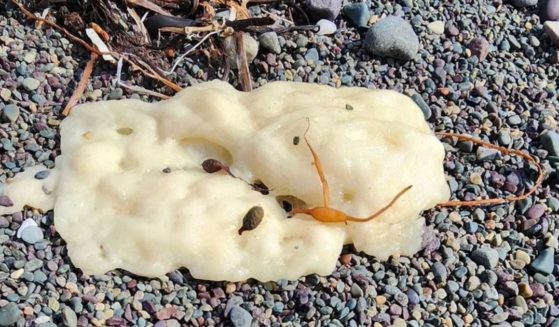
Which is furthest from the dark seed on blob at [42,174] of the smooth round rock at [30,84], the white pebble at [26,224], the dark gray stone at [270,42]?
the dark gray stone at [270,42]

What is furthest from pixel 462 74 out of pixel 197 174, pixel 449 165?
pixel 197 174

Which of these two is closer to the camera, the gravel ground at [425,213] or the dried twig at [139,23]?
the gravel ground at [425,213]

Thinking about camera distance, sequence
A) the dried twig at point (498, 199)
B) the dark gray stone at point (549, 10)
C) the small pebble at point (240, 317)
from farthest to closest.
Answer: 1. the dark gray stone at point (549, 10)
2. the dried twig at point (498, 199)
3. the small pebble at point (240, 317)

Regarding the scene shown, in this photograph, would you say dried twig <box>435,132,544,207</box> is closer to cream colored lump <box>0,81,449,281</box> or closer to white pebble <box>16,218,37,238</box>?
cream colored lump <box>0,81,449,281</box>

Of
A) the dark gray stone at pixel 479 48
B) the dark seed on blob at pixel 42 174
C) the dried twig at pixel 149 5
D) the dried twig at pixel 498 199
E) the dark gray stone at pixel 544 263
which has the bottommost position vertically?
the dark gray stone at pixel 544 263

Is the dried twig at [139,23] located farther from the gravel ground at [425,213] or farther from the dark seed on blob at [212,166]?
the dark seed on blob at [212,166]

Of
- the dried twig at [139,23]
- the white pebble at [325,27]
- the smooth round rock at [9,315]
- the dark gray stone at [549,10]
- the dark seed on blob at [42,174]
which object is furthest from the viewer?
the dark gray stone at [549,10]
